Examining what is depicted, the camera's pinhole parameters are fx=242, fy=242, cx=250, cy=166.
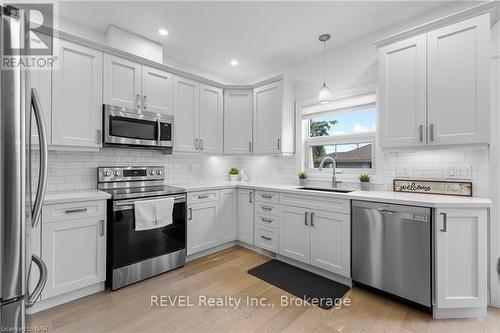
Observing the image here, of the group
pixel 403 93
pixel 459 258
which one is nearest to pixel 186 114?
pixel 403 93

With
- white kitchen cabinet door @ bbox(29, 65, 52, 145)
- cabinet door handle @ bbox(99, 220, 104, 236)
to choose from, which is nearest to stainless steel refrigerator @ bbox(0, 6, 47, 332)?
cabinet door handle @ bbox(99, 220, 104, 236)

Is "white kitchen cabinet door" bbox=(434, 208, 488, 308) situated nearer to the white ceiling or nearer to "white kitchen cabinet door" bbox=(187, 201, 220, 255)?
the white ceiling

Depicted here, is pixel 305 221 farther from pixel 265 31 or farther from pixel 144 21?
pixel 144 21

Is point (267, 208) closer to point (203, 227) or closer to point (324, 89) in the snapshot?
point (203, 227)

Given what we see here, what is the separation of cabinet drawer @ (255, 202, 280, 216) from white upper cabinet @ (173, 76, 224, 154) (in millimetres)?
1070

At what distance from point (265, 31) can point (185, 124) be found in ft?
5.00

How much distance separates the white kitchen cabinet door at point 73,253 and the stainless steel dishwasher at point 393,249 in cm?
241

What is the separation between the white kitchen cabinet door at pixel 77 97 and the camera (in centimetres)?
225

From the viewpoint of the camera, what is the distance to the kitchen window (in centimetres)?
300

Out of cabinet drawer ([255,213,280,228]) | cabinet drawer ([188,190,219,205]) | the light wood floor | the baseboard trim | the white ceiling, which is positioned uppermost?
the white ceiling

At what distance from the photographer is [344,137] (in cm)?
321

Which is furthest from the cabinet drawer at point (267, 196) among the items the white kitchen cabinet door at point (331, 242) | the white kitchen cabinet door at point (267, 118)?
the white kitchen cabinet door at point (267, 118)

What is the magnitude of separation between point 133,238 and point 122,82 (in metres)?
1.68

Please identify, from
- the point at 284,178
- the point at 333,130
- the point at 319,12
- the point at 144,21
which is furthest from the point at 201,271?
the point at 319,12
